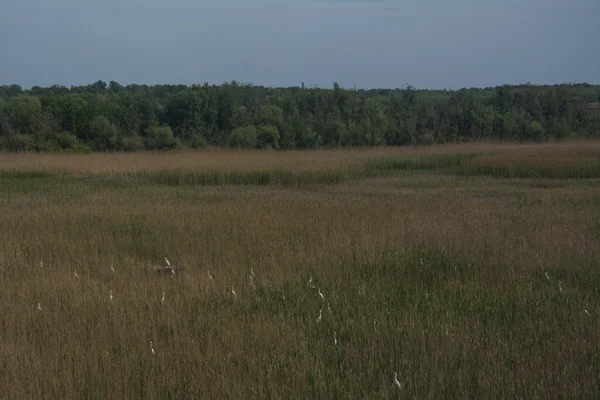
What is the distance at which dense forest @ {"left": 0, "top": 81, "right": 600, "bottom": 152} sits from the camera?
44.5m

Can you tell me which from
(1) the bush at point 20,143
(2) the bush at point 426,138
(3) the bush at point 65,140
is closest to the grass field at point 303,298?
(1) the bush at point 20,143

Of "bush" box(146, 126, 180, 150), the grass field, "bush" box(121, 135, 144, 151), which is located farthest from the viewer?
"bush" box(146, 126, 180, 150)

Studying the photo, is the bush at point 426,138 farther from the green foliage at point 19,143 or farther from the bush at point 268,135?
the green foliage at point 19,143

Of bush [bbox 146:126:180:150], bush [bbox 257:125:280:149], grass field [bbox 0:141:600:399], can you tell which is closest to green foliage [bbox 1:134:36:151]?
bush [bbox 146:126:180:150]

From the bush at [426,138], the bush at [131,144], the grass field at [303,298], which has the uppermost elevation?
the grass field at [303,298]

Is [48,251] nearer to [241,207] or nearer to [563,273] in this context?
[241,207]

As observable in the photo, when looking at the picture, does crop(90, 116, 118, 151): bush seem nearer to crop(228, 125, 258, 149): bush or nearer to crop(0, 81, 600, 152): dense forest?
crop(0, 81, 600, 152): dense forest

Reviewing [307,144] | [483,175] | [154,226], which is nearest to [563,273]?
[154,226]

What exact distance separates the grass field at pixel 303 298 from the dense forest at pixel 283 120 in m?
30.0

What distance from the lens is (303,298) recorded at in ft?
23.5

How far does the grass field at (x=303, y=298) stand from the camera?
5.04 meters

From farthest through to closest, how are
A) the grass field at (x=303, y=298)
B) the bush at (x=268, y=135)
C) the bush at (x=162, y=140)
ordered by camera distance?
the bush at (x=162, y=140), the bush at (x=268, y=135), the grass field at (x=303, y=298)

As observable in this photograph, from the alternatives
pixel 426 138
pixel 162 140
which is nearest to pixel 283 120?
pixel 162 140

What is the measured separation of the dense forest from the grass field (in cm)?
2995
